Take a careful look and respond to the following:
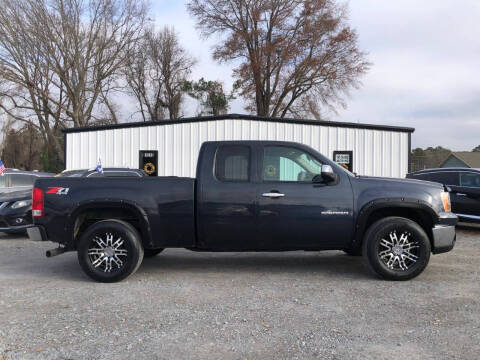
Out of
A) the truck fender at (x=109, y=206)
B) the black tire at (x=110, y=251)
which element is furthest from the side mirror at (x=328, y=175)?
the black tire at (x=110, y=251)

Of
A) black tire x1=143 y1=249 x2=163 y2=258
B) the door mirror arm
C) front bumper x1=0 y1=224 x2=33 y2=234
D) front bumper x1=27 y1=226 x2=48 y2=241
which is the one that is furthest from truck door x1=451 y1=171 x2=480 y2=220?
front bumper x1=0 y1=224 x2=33 y2=234

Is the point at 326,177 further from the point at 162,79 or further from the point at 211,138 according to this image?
the point at 162,79

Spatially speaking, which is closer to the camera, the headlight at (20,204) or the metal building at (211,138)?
the headlight at (20,204)

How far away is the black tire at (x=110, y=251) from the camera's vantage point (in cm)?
588

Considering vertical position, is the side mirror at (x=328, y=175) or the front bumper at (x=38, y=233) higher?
the side mirror at (x=328, y=175)

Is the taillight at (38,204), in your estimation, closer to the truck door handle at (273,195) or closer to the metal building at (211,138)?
the truck door handle at (273,195)

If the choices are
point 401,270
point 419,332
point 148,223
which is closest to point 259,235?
point 148,223

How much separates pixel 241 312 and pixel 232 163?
86.6 inches

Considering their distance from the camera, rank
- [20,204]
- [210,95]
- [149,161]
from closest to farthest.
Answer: [20,204], [149,161], [210,95]

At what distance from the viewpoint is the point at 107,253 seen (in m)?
5.93

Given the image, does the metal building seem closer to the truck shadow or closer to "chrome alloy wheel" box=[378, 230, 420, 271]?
the truck shadow

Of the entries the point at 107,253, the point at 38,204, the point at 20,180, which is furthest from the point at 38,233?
the point at 20,180

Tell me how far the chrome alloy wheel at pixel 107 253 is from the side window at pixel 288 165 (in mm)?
2141

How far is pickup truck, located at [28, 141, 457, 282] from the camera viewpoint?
5.88 metres
